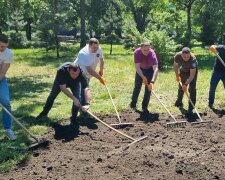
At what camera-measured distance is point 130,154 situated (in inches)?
256

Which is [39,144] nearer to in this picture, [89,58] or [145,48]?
[89,58]

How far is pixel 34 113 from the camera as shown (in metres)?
9.38

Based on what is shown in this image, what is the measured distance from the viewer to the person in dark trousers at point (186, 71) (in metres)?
8.98

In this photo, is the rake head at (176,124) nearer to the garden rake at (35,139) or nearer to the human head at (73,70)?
the human head at (73,70)

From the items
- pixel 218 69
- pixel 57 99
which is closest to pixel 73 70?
pixel 57 99

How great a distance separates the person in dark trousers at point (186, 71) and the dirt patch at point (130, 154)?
1.06m

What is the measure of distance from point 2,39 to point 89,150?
2.35 m

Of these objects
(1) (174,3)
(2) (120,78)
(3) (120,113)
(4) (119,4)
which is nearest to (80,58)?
(3) (120,113)

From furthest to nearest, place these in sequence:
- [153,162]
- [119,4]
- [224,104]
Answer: [119,4]
[224,104]
[153,162]

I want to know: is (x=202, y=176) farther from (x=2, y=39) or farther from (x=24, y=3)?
(x=24, y=3)

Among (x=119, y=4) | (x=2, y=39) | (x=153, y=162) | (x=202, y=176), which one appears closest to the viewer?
(x=202, y=176)

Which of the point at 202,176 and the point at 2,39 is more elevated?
the point at 2,39

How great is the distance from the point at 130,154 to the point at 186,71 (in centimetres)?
368

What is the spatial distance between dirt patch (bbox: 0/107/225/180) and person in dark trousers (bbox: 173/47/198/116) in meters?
1.06
